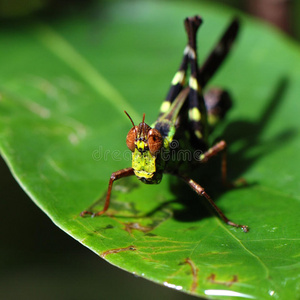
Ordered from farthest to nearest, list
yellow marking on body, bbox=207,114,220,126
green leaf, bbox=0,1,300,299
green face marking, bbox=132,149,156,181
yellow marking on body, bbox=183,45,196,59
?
yellow marking on body, bbox=207,114,220,126 → yellow marking on body, bbox=183,45,196,59 → green face marking, bbox=132,149,156,181 → green leaf, bbox=0,1,300,299

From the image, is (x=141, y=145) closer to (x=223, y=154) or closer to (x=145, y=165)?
(x=145, y=165)

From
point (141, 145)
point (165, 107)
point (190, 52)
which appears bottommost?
point (141, 145)

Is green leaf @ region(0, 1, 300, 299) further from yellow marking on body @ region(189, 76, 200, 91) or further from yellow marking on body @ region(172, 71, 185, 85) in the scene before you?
yellow marking on body @ region(189, 76, 200, 91)

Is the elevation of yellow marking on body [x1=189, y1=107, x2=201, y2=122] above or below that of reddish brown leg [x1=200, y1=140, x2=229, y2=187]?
above

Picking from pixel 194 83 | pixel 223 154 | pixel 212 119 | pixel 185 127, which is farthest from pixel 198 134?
pixel 212 119

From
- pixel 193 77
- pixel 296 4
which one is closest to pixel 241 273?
pixel 193 77

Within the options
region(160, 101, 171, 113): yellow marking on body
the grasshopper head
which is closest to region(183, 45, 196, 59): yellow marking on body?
region(160, 101, 171, 113): yellow marking on body

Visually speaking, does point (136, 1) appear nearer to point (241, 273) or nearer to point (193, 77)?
point (193, 77)

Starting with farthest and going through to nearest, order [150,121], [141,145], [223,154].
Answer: [150,121] → [223,154] → [141,145]
